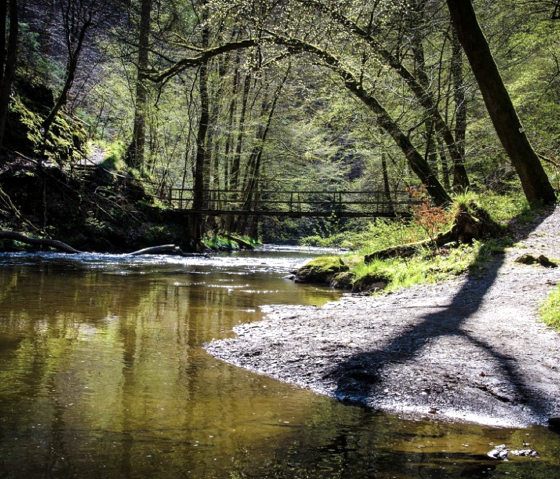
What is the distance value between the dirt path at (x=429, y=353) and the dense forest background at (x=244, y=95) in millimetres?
5112

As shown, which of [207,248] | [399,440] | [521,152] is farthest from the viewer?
[207,248]

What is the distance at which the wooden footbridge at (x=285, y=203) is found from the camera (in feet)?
65.0

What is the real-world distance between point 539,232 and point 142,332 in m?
7.33

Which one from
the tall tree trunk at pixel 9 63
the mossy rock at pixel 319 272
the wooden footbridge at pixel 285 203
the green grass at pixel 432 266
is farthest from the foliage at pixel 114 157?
the green grass at pixel 432 266

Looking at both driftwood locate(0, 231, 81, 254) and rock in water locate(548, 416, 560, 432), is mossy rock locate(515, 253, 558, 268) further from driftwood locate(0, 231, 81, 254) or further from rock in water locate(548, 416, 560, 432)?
driftwood locate(0, 231, 81, 254)

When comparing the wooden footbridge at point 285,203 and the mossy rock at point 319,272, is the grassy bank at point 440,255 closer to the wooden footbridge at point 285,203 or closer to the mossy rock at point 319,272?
the mossy rock at point 319,272

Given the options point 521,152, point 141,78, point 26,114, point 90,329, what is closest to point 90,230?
point 26,114

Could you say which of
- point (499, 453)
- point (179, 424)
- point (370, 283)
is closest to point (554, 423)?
point (499, 453)

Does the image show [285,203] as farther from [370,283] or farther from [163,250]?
[370,283]

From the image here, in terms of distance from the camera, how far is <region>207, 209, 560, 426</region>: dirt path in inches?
127

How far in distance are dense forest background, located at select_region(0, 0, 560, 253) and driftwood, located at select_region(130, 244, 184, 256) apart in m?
0.76

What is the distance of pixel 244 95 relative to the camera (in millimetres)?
25594

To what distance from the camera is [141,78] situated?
11.5m

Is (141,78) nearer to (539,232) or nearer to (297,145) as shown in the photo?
(539,232)
